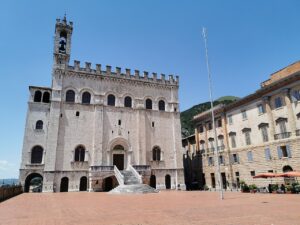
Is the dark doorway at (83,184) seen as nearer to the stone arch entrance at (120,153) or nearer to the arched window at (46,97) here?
the stone arch entrance at (120,153)

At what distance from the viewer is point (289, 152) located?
81.1 feet

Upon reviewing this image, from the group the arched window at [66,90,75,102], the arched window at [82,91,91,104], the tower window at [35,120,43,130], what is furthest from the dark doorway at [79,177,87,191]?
the arched window at [66,90,75,102]

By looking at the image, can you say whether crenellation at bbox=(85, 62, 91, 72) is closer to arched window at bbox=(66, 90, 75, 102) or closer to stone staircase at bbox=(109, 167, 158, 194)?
arched window at bbox=(66, 90, 75, 102)

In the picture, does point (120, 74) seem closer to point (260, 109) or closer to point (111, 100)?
point (111, 100)

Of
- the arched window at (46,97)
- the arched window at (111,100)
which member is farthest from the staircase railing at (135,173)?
the arched window at (46,97)

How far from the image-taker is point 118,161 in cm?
3209

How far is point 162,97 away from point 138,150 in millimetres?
10054

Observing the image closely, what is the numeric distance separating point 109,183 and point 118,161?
10.6ft

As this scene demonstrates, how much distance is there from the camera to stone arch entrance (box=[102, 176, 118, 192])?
30.1 metres

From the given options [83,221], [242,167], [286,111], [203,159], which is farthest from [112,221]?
[203,159]

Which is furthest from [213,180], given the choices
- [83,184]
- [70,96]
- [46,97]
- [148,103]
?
[46,97]

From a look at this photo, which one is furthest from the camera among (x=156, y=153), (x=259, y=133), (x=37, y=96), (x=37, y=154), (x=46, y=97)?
(x=156, y=153)

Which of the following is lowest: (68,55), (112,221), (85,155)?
(112,221)

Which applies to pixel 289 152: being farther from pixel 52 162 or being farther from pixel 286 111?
pixel 52 162
